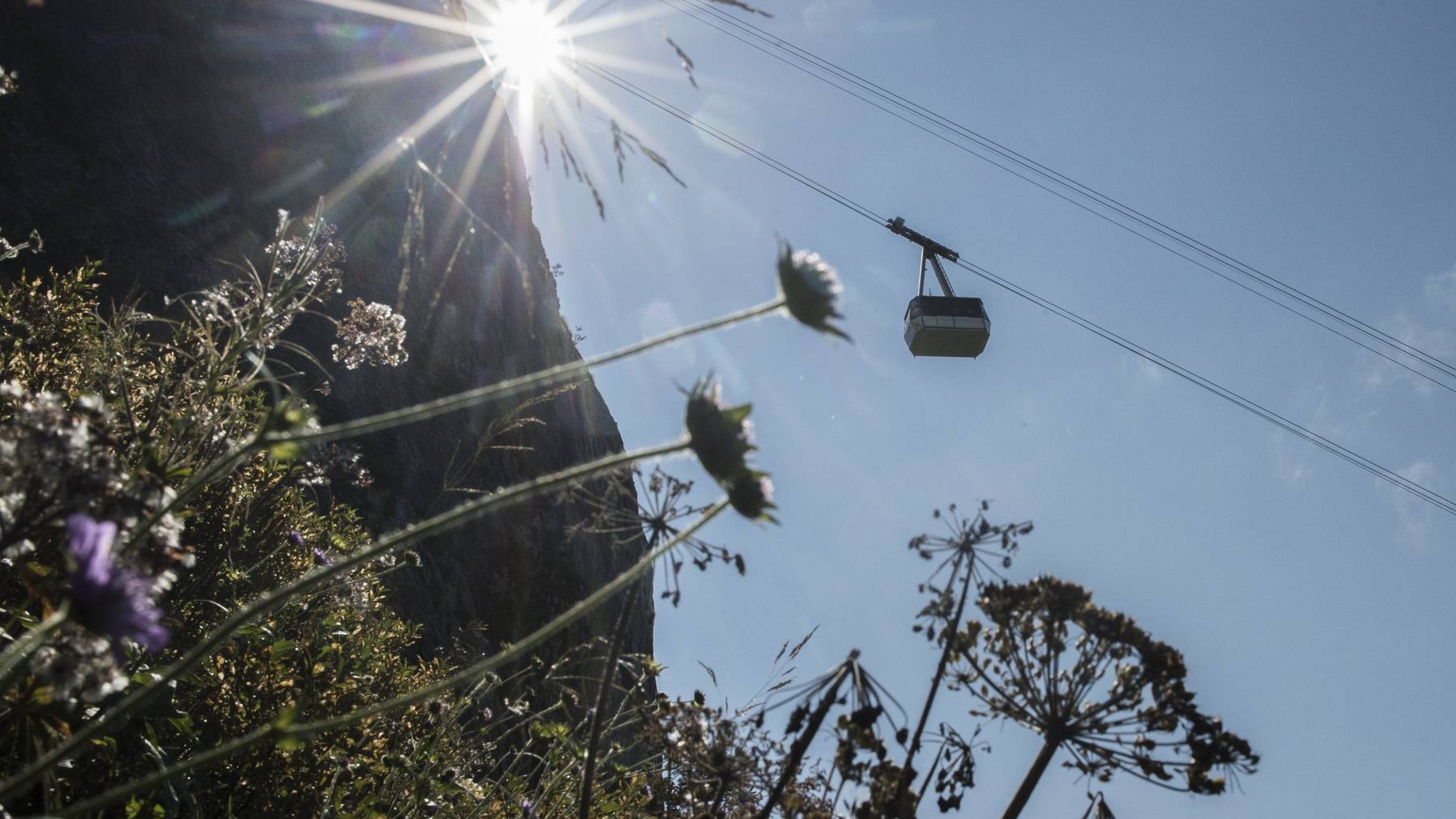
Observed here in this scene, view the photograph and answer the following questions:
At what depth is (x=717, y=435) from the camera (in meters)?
1.74

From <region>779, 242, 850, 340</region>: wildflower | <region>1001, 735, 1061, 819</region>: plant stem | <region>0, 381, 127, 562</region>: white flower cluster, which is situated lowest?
<region>0, 381, 127, 562</region>: white flower cluster

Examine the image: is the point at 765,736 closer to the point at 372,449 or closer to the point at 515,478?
the point at 372,449

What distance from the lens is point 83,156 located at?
430 inches

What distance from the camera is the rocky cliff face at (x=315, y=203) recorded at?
10.5 metres

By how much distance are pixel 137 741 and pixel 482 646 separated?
8225 millimetres

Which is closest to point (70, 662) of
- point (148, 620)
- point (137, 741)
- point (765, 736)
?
point (148, 620)

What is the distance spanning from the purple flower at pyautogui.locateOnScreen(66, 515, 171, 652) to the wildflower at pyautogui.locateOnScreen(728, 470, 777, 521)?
0.99 meters

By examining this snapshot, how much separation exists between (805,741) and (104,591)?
131 cm

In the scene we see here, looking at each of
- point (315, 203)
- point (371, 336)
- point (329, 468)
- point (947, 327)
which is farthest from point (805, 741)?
point (315, 203)

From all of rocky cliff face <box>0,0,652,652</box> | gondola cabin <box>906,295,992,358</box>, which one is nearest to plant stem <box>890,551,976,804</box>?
rocky cliff face <box>0,0,652,652</box>

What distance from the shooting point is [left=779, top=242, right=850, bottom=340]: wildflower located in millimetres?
2062

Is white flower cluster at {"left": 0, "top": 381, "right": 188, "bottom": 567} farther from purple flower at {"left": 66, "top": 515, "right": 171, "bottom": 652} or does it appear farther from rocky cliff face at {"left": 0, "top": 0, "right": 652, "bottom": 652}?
rocky cliff face at {"left": 0, "top": 0, "right": 652, "bottom": 652}

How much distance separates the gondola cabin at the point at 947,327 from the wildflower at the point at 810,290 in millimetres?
10169

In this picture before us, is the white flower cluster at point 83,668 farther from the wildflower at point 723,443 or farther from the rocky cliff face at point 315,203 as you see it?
the rocky cliff face at point 315,203
